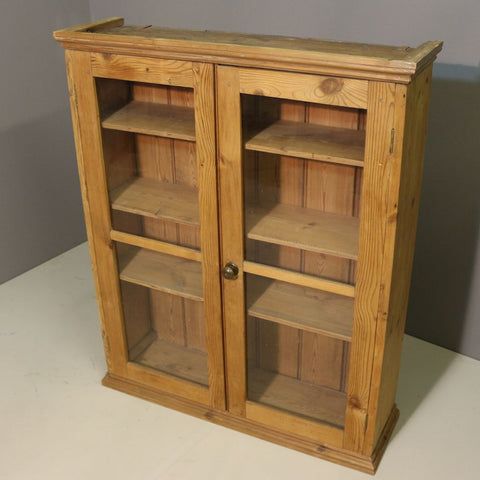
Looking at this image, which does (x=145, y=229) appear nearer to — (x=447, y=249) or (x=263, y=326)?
(x=263, y=326)

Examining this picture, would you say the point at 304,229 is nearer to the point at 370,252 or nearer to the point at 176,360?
the point at 370,252

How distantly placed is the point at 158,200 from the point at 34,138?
135 cm

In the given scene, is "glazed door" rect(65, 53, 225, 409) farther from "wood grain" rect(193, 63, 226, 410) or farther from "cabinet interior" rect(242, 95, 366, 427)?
"cabinet interior" rect(242, 95, 366, 427)

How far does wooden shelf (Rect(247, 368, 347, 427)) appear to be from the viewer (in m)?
2.40

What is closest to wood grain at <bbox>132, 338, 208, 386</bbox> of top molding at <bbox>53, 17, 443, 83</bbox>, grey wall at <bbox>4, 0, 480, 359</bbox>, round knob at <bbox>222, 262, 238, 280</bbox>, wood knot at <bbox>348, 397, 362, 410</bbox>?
round knob at <bbox>222, 262, 238, 280</bbox>

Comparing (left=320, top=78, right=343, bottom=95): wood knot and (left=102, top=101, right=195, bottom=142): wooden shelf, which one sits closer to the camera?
(left=320, top=78, right=343, bottom=95): wood knot

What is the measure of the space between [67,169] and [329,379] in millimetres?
1912

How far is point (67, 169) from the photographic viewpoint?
12.0 feet

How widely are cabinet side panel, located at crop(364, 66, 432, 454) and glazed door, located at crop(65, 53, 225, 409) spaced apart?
0.55 meters

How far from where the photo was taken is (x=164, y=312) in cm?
268

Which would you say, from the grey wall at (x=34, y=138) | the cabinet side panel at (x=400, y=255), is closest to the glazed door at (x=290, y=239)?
the cabinet side panel at (x=400, y=255)

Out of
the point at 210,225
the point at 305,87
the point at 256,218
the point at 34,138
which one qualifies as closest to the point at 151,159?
the point at 210,225

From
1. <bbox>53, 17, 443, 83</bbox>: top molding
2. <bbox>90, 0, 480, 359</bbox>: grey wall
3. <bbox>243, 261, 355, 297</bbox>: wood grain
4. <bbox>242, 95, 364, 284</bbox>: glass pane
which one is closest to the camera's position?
<bbox>53, 17, 443, 83</bbox>: top molding

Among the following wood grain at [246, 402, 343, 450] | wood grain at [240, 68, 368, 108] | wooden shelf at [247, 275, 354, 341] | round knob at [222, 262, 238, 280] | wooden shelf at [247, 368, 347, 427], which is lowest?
wood grain at [246, 402, 343, 450]
